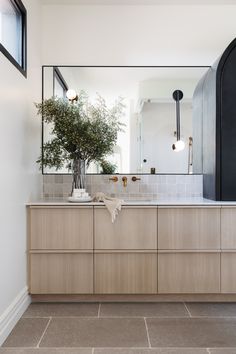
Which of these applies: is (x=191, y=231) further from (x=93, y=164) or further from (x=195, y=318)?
(x=93, y=164)

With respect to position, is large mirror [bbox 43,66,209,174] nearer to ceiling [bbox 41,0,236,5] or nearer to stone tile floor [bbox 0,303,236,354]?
ceiling [bbox 41,0,236,5]

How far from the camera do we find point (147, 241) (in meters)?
2.95

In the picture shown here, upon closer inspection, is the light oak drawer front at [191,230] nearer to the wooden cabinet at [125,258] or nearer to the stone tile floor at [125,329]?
the wooden cabinet at [125,258]

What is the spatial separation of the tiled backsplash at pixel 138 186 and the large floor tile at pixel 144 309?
108 cm

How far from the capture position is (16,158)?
2.70m

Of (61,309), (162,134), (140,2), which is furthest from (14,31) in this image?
(61,309)

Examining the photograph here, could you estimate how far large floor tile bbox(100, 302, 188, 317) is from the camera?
9.09 ft

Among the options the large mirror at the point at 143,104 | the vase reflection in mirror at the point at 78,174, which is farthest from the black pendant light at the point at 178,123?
the vase reflection in mirror at the point at 78,174

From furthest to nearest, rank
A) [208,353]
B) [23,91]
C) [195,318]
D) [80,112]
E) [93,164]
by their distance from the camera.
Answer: [93,164] → [80,112] → [23,91] → [195,318] → [208,353]

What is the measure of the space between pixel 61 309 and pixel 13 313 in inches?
18.3

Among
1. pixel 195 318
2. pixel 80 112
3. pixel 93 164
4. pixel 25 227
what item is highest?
pixel 80 112

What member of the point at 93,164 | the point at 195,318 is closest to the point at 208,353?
the point at 195,318

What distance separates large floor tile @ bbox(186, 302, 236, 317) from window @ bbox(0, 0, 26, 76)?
244 centimetres

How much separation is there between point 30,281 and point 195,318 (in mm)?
1396
